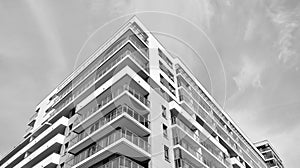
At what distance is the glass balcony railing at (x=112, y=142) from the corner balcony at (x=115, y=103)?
2.98 meters

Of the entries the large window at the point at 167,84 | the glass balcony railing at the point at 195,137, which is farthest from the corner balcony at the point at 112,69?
the glass balcony railing at the point at 195,137

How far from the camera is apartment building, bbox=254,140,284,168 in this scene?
2581 inches

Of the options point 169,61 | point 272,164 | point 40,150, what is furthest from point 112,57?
point 272,164

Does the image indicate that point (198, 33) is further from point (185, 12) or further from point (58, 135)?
point (58, 135)

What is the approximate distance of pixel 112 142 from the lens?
23016 mm

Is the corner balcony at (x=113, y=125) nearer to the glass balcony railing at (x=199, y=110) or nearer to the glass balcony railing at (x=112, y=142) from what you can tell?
the glass balcony railing at (x=112, y=142)

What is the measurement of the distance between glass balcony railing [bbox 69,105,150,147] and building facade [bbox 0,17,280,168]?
0.10 m

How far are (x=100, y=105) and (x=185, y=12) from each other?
44.5 feet

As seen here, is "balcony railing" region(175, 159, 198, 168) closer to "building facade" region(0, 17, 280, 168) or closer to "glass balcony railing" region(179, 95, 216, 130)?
"building facade" region(0, 17, 280, 168)

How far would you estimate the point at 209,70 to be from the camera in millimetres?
27266

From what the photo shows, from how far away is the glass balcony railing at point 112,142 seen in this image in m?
23.1

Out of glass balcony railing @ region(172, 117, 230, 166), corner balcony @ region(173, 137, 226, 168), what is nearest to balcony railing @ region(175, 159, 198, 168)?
corner balcony @ region(173, 137, 226, 168)

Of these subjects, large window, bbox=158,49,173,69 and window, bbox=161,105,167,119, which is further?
large window, bbox=158,49,173,69

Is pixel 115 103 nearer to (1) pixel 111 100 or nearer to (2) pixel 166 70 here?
(1) pixel 111 100
